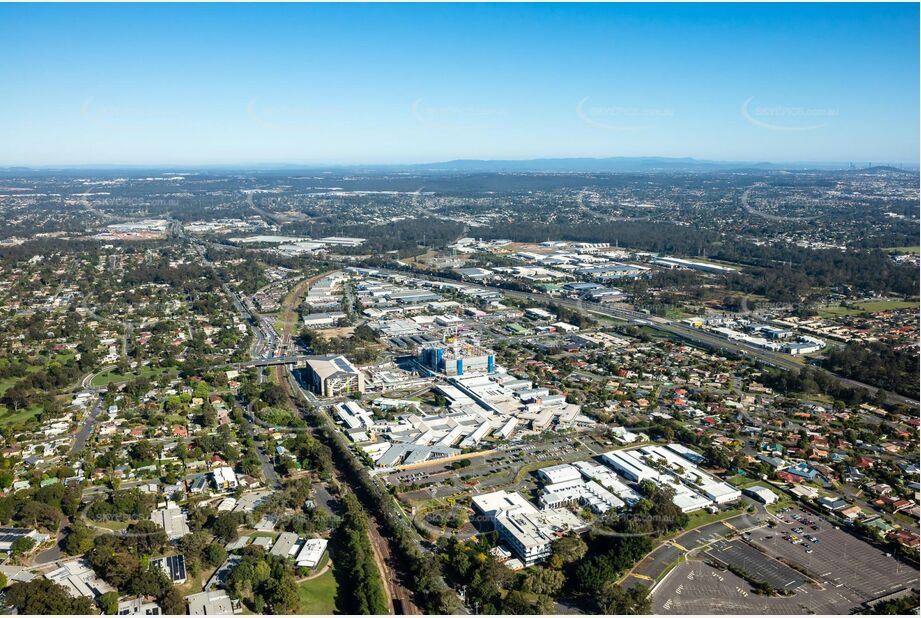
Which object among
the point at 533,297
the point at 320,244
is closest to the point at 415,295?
the point at 533,297

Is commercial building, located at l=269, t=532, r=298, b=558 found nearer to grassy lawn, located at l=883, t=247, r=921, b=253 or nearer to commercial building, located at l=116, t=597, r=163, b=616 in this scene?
commercial building, located at l=116, t=597, r=163, b=616

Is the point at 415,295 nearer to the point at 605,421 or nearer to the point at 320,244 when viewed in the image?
the point at 605,421

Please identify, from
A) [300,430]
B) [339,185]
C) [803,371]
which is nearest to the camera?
[300,430]

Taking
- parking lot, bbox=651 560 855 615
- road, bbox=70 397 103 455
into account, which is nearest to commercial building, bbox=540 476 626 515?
parking lot, bbox=651 560 855 615

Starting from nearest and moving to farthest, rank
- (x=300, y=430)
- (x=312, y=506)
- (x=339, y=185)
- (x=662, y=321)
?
(x=312, y=506), (x=300, y=430), (x=662, y=321), (x=339, y=185)

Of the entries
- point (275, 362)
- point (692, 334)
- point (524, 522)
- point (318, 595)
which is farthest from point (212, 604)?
point (692, 334)

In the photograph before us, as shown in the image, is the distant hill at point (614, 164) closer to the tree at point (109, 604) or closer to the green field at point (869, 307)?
the green field at point (869, 307)

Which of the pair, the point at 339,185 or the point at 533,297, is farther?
the point at 339,185
